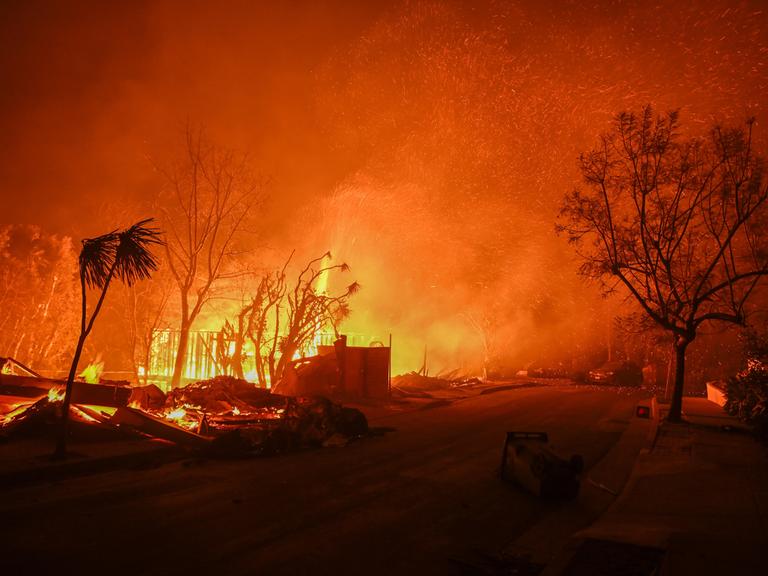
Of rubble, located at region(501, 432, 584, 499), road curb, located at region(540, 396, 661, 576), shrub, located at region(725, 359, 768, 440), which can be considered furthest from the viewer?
shrub, located at region(725, 359, 768, 440)

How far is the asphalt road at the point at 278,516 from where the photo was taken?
4.64 metres

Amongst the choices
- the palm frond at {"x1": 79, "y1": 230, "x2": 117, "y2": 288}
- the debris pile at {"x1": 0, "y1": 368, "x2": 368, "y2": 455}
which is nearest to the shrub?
the debris pile at {"x1": 0, "y1": 368, "x2": 368, "y2": 455}

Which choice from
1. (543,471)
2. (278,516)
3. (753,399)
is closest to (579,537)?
(543,471)

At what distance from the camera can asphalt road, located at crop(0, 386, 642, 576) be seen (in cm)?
464

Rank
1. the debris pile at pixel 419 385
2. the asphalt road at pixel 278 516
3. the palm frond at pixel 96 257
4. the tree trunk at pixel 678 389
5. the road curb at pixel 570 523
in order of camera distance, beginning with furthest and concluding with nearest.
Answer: the debris pile at pixel 419 385, the tree trunk at pixel 678 389, the palm frond at pixel 96 257, the road curb at pixel 570 523, the asphalt road at pixel 278 516

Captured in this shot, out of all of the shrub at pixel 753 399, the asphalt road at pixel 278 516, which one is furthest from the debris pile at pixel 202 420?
the shrub at pixel 753 399

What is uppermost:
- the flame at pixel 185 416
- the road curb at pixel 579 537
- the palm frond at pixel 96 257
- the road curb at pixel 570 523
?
the palm frond at pixel 96 257

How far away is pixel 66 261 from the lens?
29.2 metres

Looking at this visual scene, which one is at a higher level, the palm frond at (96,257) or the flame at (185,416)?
the palm frond at (96,257)

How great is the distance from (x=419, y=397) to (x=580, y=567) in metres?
16.9

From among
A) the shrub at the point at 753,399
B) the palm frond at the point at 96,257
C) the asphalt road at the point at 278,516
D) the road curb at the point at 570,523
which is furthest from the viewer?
the shrub at the point at 753,399

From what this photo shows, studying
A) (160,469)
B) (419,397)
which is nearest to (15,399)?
(160,469)

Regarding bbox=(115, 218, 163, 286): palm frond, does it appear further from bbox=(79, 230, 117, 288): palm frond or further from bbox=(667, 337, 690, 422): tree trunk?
bbox=(667, 337, 690, 422): tree trunk

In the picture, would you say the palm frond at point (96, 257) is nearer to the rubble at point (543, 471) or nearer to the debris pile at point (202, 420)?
the debris pile at point (202, 420)
